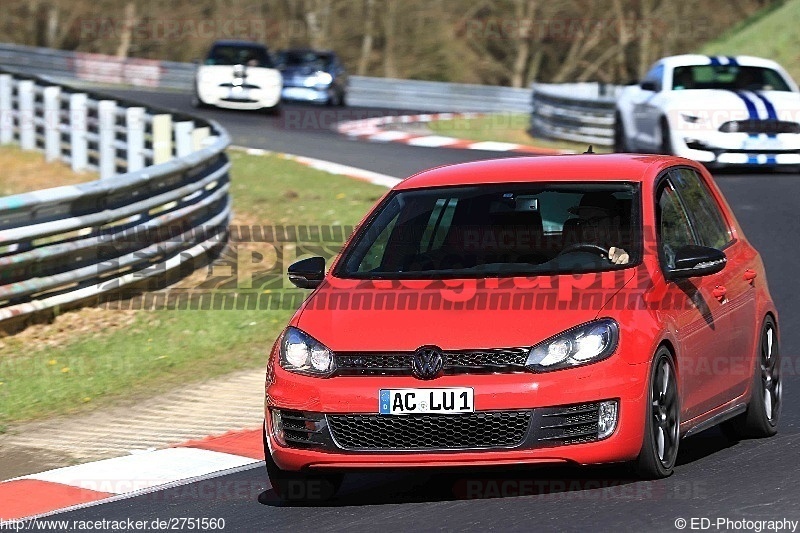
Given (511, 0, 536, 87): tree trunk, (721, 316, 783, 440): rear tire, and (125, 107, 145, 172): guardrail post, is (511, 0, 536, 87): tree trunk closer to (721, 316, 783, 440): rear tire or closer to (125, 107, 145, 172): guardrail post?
(125, 107, 145, 172): guardrail post

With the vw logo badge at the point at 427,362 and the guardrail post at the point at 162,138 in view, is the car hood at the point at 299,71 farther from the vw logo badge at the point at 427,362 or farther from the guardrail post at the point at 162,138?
the vw logo badge at the point at 427,362

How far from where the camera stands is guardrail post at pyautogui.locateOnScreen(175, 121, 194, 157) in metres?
20.1

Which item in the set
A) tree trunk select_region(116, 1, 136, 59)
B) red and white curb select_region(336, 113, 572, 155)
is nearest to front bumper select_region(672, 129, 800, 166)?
red and white curb select_region(336, 113, 572, 155)

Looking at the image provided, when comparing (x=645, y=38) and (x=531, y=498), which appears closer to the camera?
(x=531, y=498)

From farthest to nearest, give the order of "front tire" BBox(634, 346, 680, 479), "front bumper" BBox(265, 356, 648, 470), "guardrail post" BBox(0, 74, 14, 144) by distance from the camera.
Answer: "guardrail post" BBox(0, 74, 14, 144)
"front tire" BBox(634, 346, 680, 479)
"front bumper" BBox(265, 356, 648, 470)

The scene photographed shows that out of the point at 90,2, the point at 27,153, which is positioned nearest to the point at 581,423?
the point at 27,153

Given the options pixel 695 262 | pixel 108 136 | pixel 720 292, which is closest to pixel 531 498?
pixel 695 262

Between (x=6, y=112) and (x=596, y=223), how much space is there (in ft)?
68.3

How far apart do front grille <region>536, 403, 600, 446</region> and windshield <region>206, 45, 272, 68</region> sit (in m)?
28.6

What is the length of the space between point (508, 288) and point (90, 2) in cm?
5942

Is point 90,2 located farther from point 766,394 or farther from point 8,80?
point 766,394

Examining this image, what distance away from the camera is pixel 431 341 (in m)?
6.72

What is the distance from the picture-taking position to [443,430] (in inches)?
263

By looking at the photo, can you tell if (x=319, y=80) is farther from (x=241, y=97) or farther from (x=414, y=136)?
(x=414, y=136)
